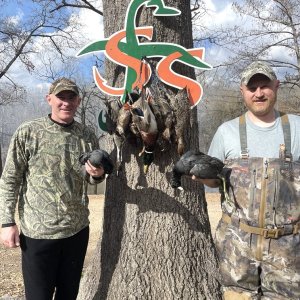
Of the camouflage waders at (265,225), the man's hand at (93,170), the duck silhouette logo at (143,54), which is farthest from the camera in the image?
the duck silhouette logo at (143,54)

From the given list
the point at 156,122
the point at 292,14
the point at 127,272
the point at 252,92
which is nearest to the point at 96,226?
the point at 127,272

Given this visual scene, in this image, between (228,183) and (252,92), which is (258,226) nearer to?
(228,183)

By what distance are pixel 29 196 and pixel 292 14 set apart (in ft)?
55.5

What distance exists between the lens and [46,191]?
3289mm

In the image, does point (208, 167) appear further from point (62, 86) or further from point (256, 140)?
point (62, 86)

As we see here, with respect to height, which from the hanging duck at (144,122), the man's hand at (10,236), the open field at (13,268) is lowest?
the open field at (13,268)

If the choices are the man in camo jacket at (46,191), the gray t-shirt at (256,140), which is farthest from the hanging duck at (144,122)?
the gray t-shirt at (256,140)

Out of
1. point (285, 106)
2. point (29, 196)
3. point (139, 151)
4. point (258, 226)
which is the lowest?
point (258, 226)

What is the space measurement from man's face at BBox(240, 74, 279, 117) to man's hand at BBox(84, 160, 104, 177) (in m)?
1.19

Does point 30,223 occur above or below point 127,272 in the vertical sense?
→ above

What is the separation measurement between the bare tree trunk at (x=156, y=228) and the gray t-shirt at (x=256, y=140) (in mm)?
759

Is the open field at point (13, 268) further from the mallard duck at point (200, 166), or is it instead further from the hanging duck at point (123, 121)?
the mallard duck at point (200, 166)

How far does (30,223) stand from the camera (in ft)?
10.8

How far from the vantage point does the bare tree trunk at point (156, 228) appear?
12.3ft
